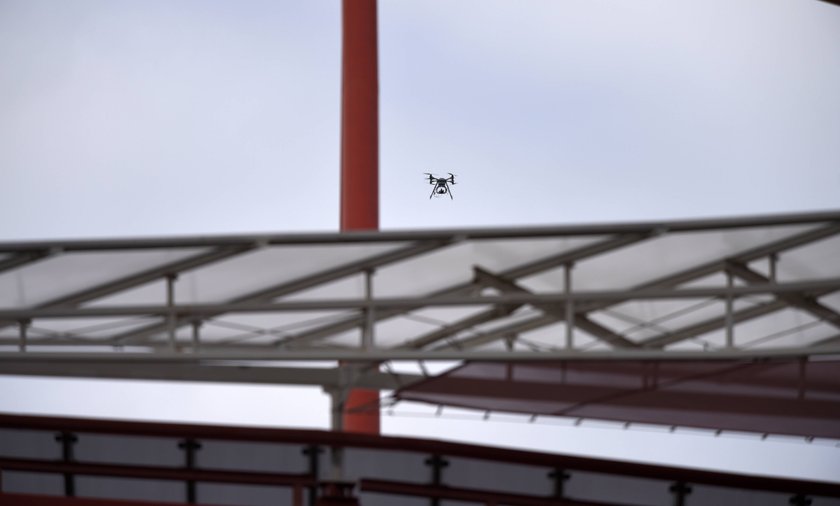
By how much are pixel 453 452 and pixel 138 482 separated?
98.2 inches

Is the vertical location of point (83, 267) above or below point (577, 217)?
below

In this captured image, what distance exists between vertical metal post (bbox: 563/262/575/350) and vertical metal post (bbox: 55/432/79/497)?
395 cm

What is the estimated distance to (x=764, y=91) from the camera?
26.6 metres

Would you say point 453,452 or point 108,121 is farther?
point 108,121

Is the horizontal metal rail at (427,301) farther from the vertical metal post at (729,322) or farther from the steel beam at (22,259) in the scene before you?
the steel beam at (22,259)

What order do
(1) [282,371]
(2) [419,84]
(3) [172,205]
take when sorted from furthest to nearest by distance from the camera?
(3) [172,205], (2) [419,84], (1) [282,371]

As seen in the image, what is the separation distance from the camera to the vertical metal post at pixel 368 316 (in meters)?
10.8

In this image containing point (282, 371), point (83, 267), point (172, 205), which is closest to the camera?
point (83, 267)

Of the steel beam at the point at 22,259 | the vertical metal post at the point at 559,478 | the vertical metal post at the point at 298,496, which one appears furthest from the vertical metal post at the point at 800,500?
the steel beam at the point at 22,259

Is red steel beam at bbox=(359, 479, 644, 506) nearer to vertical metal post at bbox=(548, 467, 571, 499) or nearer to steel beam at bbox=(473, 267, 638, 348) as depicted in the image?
vertical metal post at bbox=(548, 467, 571, 499)

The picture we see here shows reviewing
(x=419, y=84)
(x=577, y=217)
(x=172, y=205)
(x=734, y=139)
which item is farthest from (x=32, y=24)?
(x=734, y=139)

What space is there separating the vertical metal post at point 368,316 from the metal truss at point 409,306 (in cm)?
2

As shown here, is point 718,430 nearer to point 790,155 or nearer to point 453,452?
point 453,452

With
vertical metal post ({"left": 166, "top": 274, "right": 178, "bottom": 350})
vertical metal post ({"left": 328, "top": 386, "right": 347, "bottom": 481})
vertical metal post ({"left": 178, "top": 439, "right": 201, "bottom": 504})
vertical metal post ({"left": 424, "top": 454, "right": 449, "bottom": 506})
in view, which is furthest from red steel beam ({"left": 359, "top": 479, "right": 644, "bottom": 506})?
vertical metal post ({"left": 166, "top": 274, "right": 178, "bottom": 350})
